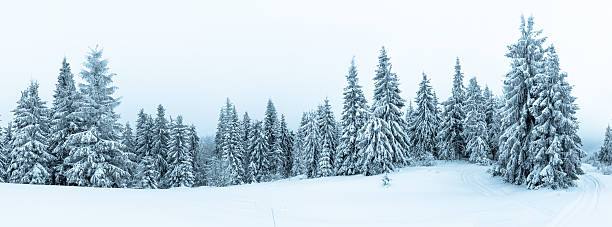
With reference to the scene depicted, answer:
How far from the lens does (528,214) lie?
40.5 ft

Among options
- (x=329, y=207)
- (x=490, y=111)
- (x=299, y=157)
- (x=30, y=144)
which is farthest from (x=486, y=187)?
(x=299, y=157)

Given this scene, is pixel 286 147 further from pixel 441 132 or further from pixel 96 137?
pixel 96 137

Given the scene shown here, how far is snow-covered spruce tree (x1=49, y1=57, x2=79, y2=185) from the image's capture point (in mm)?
24231

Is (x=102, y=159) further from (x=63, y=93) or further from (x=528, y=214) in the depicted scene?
(x=528, y=214)

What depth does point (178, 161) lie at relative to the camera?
43.0m

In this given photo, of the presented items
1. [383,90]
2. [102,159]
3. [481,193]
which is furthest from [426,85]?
[102,159]

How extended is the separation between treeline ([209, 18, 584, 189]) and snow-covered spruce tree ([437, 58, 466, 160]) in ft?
0.42

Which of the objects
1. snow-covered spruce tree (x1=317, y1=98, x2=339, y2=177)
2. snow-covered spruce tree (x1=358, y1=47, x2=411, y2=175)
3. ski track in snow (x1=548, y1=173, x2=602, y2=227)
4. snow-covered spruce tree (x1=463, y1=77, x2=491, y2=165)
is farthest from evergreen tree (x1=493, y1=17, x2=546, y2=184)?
snow-covered spruce tree (x1=317, y1=98, x2=339, y2=177)

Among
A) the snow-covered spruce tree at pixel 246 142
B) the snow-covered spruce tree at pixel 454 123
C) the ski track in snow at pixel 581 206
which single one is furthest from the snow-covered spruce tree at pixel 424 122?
the ski track in snow at pixel 581 206

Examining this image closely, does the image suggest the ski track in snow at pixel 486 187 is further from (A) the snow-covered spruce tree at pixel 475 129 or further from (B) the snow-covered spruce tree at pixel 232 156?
(B) the snow-covered spruce tree at pixel 232 156

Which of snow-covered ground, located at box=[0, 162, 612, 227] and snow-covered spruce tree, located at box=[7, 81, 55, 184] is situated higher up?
snow-covered spruce tree, located at box=[7, 81, 55, 184]

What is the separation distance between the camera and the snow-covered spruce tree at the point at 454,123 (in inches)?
1694

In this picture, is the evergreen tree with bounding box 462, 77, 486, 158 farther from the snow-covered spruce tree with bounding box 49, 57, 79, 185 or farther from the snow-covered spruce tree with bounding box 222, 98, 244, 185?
the snow-covered spruce tree with bounding box 49, 57, 79, 185

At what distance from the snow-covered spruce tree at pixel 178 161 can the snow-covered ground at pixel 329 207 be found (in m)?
25.5
